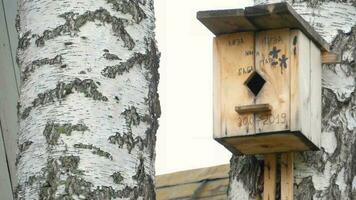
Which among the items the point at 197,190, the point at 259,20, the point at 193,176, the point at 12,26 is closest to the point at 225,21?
the point at 259,20

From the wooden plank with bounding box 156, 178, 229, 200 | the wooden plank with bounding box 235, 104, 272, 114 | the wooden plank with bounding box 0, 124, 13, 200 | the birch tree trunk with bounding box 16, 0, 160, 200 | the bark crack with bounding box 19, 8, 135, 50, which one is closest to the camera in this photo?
the birch tree trunk with bounding box 16, 0, 160, 200

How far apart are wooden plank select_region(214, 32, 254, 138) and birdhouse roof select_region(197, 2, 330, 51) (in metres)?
0.03

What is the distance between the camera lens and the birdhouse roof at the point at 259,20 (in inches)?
106

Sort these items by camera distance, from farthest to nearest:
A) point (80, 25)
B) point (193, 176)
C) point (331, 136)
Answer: point (193, 176), point (331, 136), point (80, 25)

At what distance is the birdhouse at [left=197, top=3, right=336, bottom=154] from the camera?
2742mm

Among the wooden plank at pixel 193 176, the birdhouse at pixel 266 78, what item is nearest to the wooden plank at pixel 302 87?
the birdhouse at pixel 266 78

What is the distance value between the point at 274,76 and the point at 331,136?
7.4 inches

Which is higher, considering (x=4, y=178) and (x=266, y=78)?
(x=266, y=78)

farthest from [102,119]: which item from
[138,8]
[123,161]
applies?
[138,8]

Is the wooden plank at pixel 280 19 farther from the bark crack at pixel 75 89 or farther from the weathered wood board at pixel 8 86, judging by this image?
the weathered wood board at pixel 8 86

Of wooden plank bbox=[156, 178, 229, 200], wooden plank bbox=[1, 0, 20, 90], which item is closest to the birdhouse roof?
wooden plank bbox=[1, 0, 20, 90]

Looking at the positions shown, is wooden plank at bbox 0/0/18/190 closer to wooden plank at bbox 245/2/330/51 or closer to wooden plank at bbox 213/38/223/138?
wooden plank at bbox 213/38/223/138

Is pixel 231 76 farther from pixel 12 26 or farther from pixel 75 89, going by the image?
pixel 12 26

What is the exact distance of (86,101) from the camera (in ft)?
8.57
